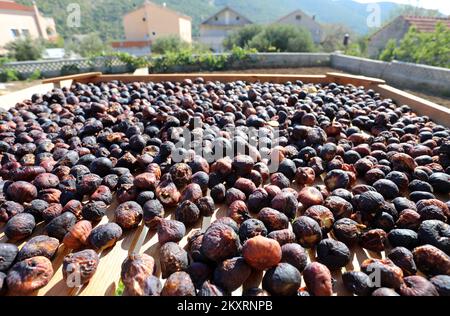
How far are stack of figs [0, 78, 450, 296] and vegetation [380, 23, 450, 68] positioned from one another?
295 inches

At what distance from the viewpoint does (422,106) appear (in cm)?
382

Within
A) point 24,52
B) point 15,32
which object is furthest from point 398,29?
point 15,32

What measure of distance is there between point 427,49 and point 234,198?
11.1 meters

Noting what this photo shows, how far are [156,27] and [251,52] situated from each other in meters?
38.1

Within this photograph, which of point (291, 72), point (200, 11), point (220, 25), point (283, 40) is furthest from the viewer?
point (200, 11)

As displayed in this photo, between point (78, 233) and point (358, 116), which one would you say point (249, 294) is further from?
point (358, 116)

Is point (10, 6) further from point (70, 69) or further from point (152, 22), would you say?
point (70, 69)

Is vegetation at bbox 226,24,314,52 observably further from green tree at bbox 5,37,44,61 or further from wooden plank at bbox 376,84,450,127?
green tree at bbox 5,37,44,61

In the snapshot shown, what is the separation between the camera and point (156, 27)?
43969mm

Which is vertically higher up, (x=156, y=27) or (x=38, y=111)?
(x=156, y=27)

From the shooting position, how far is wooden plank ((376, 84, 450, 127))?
3461 mm

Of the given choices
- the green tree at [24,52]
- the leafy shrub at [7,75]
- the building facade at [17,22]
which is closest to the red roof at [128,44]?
the building facade at [17,22]

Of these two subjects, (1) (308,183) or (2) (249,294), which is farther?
(1) (308,183)
